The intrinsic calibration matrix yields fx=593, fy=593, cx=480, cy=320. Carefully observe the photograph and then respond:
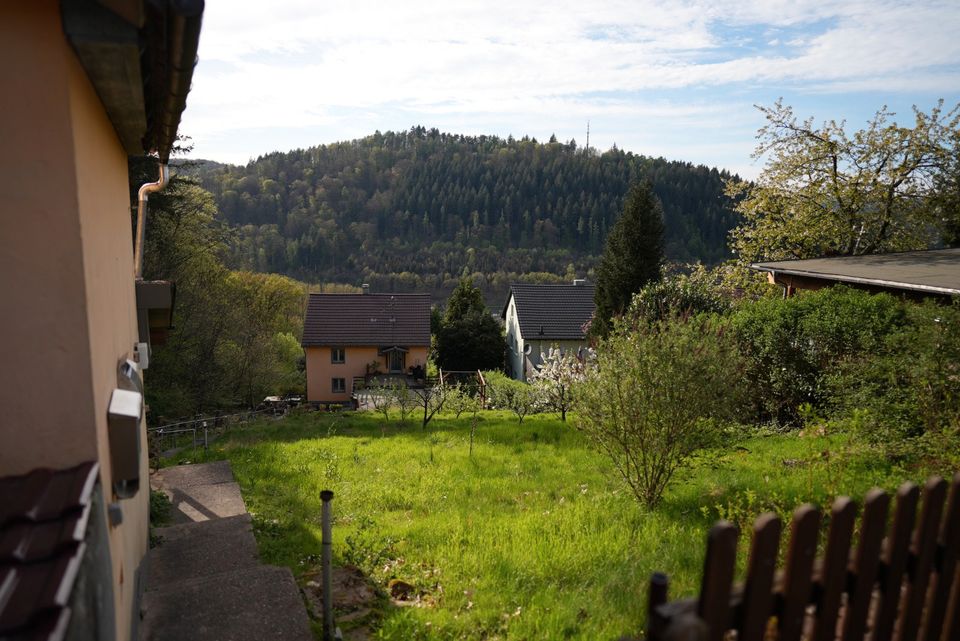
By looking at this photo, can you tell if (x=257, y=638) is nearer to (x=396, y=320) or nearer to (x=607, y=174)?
(x=396, y=320)

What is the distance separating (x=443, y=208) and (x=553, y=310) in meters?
70.7

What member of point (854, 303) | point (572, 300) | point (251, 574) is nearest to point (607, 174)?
point (572, 300)

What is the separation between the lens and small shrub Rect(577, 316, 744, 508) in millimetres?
6707

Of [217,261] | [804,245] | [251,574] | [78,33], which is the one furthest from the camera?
[217,261]

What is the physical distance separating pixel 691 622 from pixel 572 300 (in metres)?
37.6

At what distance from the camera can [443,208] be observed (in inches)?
4134

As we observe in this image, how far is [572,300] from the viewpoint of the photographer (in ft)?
127

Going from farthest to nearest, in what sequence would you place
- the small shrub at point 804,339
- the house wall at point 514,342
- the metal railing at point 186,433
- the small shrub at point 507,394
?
the house wall at point 514,342, the small shrub at point 507,394, the metal railing at point 186,433, the small shrub at point 804,339

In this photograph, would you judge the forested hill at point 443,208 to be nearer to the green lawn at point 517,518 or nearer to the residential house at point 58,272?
the green lawn at point 517,518

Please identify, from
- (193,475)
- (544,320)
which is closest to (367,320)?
(544,320)

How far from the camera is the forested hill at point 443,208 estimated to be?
292ft

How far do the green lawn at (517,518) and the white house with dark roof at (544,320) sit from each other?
24619 millimetres

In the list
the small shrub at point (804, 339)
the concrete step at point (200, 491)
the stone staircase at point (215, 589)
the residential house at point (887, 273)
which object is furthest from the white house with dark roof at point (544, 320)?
the stone staircase at point (215, 589)

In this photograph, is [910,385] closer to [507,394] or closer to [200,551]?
[200,551]
